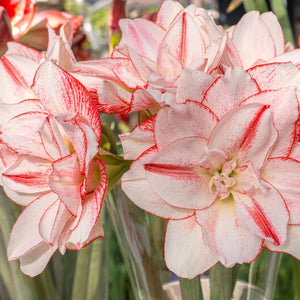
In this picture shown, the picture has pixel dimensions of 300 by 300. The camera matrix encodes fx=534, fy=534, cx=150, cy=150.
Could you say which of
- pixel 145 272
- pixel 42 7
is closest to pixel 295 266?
pixel 145 272

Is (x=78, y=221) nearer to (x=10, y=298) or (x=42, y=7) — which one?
(x=10, y=298)

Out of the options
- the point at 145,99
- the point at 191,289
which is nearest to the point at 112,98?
the point at 145,99

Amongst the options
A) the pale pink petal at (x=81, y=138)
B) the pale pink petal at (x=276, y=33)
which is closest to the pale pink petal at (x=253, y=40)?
the pale pink petal at (x=276, y=33)

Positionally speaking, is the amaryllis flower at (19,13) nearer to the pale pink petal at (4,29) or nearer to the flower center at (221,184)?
the pale pink petal at (4,29)

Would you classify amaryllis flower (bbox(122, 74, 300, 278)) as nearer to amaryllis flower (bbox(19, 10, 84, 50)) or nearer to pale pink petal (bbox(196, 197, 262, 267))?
pale pink petal (bbox(196, 197, 262, 267))

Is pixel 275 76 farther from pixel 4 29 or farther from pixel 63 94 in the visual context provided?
pixel 4 29
